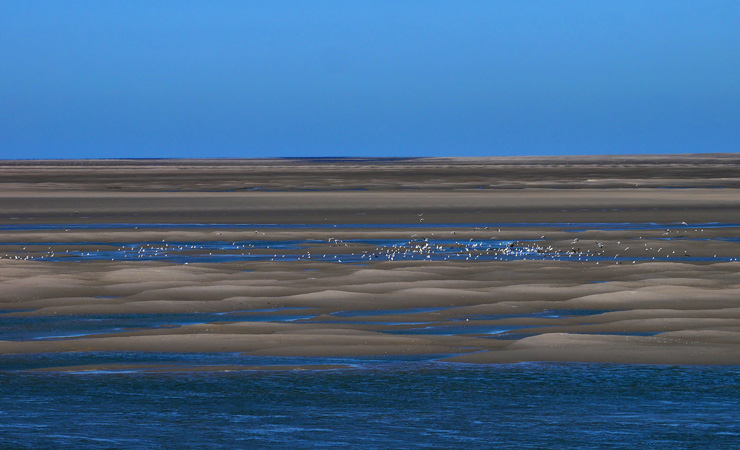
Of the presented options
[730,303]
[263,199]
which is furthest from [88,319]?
[263,199]

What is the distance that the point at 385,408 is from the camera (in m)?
7.24

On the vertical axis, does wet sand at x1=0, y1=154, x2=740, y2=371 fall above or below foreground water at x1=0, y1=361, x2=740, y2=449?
above

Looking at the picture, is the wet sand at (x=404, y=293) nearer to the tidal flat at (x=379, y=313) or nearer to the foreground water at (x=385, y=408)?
the tidal flat at (x=379, y=313)

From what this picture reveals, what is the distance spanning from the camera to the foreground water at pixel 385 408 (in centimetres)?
639

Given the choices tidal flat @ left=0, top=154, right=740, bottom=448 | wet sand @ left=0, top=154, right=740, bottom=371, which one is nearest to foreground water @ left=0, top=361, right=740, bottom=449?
tidal flat @ left=0, top=154, right=740, bottom=448

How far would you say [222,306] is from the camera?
39.9 feet

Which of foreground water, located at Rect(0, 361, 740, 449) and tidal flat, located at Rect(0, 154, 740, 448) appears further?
tidal flat, located at Rect(0, 154, 740, 448)

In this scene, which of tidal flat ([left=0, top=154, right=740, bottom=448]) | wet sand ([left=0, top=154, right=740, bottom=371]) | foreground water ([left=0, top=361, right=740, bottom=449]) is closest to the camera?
foreground water ([left=0, top=361, right=740, bottom=449])

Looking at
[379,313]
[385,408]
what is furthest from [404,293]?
[385,408]

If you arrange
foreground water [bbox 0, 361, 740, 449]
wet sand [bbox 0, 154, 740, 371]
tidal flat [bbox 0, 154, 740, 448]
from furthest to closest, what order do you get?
wet sand [bbox 0, 154, 740, 371] < tidal flat [bbox 0, 154, 740, 448] < foreground water [bbox 0, 361, 740, 449]

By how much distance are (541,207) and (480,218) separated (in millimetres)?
5558

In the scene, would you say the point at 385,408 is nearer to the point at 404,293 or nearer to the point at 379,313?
the point at 379,313

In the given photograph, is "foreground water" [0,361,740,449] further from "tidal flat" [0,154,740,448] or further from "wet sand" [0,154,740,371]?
"wet sand" [0,154,740,371]

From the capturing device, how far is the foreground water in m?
6.39
